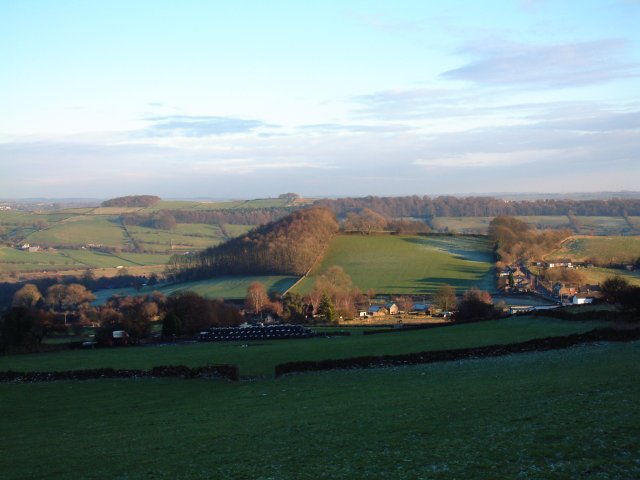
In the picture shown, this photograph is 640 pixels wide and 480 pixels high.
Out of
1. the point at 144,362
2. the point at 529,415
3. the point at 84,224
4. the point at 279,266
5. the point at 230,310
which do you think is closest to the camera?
the point at 529,415

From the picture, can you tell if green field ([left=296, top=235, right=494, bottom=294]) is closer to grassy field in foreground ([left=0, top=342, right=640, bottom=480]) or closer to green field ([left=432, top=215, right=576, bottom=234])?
green field ([left=432, top=215, right=576, bottom=234])

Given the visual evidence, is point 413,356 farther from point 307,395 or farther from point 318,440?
point 318,440

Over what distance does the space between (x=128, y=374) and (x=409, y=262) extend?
7361cm

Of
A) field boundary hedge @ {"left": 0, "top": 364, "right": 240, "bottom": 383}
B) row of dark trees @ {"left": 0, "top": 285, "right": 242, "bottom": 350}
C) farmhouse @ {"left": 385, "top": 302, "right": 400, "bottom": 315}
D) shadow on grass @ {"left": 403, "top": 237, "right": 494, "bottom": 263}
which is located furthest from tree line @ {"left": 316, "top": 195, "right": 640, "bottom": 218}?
field boundary hedge @ {"left": 0, "top": 364, "right": 240, "bottom": 383}

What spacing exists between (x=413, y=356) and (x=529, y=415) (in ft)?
54.6

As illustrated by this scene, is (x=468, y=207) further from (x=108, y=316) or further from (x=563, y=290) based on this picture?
(x=108, y=316)

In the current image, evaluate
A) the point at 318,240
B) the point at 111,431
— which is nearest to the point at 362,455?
the point at 111,431

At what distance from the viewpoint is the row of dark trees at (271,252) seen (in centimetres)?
10275

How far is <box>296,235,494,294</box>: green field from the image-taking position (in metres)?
90.5

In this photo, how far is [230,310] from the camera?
2795 inches

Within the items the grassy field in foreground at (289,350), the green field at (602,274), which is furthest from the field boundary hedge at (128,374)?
the green field at (602,274)

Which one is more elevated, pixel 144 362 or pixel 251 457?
pixel 251 457

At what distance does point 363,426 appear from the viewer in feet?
55.7

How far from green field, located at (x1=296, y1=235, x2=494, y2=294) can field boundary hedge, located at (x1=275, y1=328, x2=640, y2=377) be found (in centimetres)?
5321
